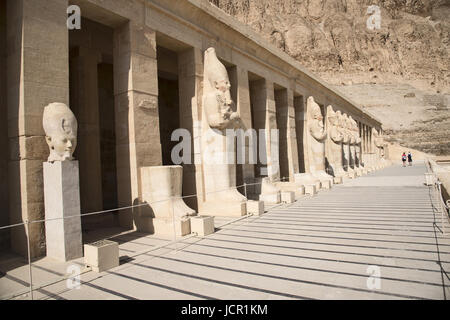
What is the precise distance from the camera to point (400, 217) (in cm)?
644

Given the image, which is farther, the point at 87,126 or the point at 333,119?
the point at 333,119

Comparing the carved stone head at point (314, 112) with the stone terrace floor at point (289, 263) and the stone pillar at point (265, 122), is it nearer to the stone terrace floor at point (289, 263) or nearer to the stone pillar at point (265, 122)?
the stone pillar at point (265, 122)

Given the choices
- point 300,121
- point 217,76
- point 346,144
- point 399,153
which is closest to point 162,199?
point 217,76

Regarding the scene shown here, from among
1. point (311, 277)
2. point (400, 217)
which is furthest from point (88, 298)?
point (400, 217)

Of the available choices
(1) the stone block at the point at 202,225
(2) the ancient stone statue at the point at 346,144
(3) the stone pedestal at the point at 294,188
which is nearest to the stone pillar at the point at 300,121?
(2) the ancient stone statue at the point at 346,144

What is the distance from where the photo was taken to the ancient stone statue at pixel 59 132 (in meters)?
4.46

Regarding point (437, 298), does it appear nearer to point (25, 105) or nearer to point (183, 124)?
point (25, 105)


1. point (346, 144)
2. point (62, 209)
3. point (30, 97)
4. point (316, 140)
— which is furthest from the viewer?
point (346, 144)

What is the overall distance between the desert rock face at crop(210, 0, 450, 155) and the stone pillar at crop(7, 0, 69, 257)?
1809 inches

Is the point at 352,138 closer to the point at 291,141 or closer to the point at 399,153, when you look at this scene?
the point at 291,141

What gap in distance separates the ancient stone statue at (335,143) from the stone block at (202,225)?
1088 centimetres

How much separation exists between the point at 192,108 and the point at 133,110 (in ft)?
6.95

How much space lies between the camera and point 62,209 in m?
4.30

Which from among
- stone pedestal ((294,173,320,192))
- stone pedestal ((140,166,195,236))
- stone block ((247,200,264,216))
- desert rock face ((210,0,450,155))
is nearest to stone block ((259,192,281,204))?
stone block ((247,200,264,216))
